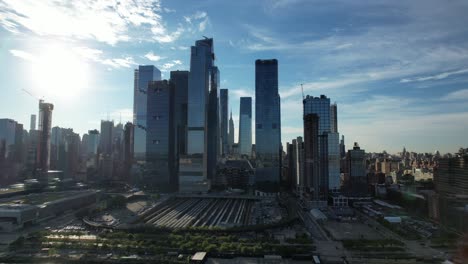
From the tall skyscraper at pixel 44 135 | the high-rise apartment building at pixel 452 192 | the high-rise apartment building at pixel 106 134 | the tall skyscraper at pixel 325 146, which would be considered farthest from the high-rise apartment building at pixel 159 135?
the high-rise apartment building at pixel 452 192

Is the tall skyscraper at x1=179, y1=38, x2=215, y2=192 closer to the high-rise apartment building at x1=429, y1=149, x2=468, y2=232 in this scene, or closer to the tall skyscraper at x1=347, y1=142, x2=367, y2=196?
the tall skyscraper at x1=347, y1=142, x2=367, y2=196

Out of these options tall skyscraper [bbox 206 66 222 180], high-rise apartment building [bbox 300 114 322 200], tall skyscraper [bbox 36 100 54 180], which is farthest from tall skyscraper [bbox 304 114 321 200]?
tall skyscraper [bbox 36 100 54 180]

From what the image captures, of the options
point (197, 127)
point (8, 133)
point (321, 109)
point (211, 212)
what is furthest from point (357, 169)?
point (8, 133)

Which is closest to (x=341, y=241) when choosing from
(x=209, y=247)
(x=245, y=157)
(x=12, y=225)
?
(x=209, y=247)

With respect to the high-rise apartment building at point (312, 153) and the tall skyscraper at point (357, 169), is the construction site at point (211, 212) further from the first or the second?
the tall skyscraper at point (357, 169)

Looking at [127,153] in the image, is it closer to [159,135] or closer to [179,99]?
[159,135]

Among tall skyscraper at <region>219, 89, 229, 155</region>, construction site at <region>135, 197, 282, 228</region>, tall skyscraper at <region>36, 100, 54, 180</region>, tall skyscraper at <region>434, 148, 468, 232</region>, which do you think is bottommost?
construction site at <region>135, 197, 282, 228</region>

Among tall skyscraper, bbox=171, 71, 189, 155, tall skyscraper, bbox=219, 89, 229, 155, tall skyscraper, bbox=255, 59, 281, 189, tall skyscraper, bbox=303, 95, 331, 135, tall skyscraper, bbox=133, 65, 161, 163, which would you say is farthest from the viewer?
tall skyscraper, bbox=219, 89, 229, 155
